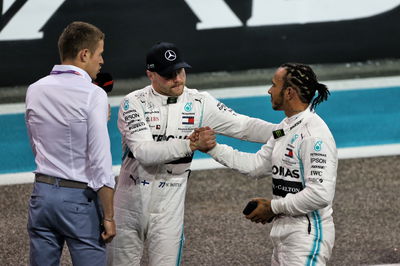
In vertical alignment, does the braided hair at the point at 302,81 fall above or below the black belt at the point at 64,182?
above

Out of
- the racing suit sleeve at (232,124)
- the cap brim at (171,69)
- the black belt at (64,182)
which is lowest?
the black belt at (64,182)

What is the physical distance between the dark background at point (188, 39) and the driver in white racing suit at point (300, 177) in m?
6.11

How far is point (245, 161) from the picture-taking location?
19.2 feet

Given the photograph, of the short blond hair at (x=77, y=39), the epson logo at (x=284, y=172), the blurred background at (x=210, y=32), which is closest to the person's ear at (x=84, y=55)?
the short blond hair at (x=77, y=39)

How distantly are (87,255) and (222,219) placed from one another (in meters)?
3.07

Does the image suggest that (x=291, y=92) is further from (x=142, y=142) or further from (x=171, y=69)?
(x=142, y=142)

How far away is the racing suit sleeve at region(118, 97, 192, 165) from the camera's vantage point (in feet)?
18.5

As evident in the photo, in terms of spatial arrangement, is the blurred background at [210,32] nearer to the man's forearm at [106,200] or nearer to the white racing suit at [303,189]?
the white racing suit at [303,189]

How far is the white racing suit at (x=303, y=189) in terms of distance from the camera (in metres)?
5.24

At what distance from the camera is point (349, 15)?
1191 cm

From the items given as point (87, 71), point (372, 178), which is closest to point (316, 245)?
point (87, 71)

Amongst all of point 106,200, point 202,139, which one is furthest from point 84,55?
point 202,139

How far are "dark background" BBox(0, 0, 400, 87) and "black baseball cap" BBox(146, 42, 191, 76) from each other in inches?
222

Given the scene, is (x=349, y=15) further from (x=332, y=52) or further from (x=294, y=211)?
(x=294, y=211)
